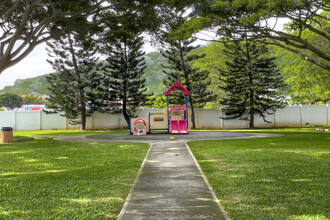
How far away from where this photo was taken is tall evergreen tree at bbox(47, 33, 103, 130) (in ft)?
76.0

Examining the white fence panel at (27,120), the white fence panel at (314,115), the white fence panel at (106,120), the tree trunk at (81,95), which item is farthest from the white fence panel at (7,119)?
the white fence panel at (314,115)

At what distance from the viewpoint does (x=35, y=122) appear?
78.9 ft

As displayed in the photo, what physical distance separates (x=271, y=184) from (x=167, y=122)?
1210 cm

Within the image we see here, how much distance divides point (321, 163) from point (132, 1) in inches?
354

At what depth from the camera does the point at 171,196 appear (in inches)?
148

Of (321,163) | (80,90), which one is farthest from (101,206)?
(80,90)

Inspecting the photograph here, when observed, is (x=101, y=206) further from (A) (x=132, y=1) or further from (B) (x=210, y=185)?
(A) (x=132, y=1)

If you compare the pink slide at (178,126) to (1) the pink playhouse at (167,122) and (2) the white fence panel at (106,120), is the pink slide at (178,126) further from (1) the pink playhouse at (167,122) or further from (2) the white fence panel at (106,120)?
(2) the white fence panel at (106,120)

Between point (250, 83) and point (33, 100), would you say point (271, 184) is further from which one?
point (33, 100)

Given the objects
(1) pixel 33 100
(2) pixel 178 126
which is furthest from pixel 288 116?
(1) pixel 33 100

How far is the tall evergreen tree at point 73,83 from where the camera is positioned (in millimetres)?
23172

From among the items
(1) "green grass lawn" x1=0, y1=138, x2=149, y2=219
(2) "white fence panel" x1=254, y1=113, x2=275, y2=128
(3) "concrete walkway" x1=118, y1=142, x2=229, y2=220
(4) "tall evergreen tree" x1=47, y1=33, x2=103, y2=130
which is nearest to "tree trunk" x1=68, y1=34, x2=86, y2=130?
(4) "tall evergreen tree" x1=47, y1=33, x2=103, y2=130

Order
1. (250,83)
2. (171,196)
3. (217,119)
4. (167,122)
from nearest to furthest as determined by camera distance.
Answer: (171,196)
(167,122)
(250,83)
(217,119)

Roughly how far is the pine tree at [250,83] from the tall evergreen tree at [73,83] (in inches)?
432
